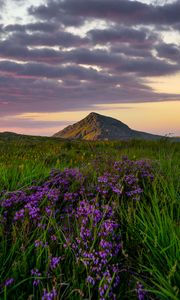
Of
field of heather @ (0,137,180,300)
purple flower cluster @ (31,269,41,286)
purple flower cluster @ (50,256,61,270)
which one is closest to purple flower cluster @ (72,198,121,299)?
field of heather @ (0,137,180,300)

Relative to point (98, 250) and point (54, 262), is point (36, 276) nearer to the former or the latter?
point (54, 262)

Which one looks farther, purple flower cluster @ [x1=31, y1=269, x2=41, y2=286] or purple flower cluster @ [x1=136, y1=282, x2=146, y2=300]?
purple flower cluster @ [x1=31, y1=269, x2=41, y2=286]

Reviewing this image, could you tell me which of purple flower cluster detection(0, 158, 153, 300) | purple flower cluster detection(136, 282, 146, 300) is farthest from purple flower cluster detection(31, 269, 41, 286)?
purple flower cluster detection(136, 282, 146, 300)

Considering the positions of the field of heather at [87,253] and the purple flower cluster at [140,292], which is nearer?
the purple flower cluster at [140,292]

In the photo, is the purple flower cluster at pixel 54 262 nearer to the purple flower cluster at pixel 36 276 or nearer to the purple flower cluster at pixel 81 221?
the purple flower cluster at pixel 81 221

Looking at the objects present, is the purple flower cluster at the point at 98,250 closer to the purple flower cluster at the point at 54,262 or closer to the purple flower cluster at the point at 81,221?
the purple flower cluster at the point at 81,221

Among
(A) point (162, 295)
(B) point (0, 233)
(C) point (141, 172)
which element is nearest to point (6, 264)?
(B) point (0, 233)

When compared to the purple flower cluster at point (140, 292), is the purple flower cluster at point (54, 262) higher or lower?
higher

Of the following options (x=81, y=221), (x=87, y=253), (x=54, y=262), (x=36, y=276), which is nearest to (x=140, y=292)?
(x=87, y=253)

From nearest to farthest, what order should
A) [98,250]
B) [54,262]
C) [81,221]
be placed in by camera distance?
[54,262], [98,250], [81,221]

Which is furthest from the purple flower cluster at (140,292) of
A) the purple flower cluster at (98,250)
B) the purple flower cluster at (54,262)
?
the purple flower cluster at (54,262)

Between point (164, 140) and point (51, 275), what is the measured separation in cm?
1087

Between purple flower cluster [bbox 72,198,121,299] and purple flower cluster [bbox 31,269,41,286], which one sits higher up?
purple flower cluster [bbox 72,198,121,299]

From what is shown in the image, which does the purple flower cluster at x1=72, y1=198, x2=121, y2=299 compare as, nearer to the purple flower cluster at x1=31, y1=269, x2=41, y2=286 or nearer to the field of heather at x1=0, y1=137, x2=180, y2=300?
the field of heather at x1=0, y1=137, x2=180, y2=300
